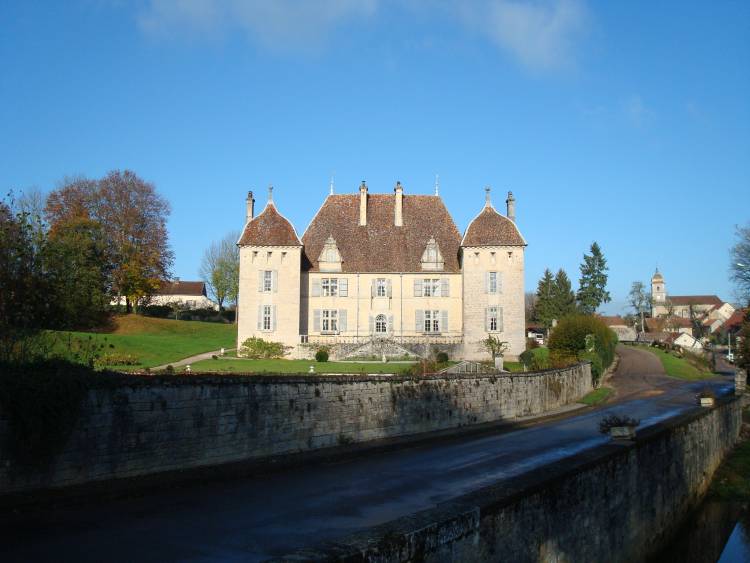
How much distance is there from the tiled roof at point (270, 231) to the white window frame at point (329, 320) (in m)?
5.81

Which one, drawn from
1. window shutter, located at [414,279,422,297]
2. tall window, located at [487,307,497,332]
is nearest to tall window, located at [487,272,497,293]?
tall window, located at [487,307,497,332]

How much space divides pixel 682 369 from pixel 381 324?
21.9 metres

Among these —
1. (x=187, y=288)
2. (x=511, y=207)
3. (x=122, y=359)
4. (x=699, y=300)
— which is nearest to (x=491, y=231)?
(x=511, y=207)

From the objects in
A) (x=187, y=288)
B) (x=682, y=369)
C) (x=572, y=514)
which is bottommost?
(x=682, y=369)

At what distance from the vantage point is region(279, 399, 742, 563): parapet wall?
561 centimetres

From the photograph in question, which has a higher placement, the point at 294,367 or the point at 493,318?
the point at 493,318

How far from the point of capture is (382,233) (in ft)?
174

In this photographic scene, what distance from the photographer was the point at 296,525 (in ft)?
33.6

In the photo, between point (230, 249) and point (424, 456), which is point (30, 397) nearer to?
point (424, 456)

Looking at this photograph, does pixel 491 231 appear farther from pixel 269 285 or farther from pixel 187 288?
pixel 187 288

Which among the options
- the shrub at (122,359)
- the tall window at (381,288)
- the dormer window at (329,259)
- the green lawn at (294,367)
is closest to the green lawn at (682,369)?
the tall window at (381,288)

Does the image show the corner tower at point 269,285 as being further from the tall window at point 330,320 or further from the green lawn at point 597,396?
the green lawn at point 597,396

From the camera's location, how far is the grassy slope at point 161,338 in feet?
131

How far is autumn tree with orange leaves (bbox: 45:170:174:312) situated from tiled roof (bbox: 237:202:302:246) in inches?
617
